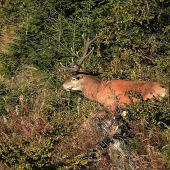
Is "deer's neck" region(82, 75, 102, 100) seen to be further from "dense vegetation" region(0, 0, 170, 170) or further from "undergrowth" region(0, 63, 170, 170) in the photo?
"undergrowth" region(0, 63, 170, 170)

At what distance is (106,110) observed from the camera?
767 centimetres

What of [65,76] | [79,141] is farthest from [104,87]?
[79,141]

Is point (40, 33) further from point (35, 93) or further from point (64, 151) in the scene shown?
point (64, 151)

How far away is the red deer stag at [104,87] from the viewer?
7469 mm

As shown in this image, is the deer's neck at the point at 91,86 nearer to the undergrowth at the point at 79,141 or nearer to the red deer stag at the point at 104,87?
the red deer stag at the point at 104,87

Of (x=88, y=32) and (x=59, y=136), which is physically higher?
(x=88, y=32)

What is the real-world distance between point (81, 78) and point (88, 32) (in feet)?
7.00

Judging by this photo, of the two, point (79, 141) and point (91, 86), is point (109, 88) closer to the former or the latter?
point (91, 86)

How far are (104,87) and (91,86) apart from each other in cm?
36

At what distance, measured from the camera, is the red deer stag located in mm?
7469

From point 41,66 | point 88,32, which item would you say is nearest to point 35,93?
point 41,66

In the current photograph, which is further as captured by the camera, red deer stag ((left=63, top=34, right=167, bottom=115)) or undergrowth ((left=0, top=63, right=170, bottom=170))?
red deer stag ((left=63, top=34, right=167, bottom=115))

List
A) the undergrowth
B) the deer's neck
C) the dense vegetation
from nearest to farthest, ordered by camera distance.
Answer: the undergrowth → the dense vegetation → the deer's neck

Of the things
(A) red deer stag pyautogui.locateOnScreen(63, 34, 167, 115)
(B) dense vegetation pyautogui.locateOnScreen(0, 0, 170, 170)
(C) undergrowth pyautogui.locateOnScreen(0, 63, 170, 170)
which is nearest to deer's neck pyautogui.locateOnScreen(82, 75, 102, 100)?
(A) red deer stag pyautogui.locateOnScreen(63, 34, 167, 115)
